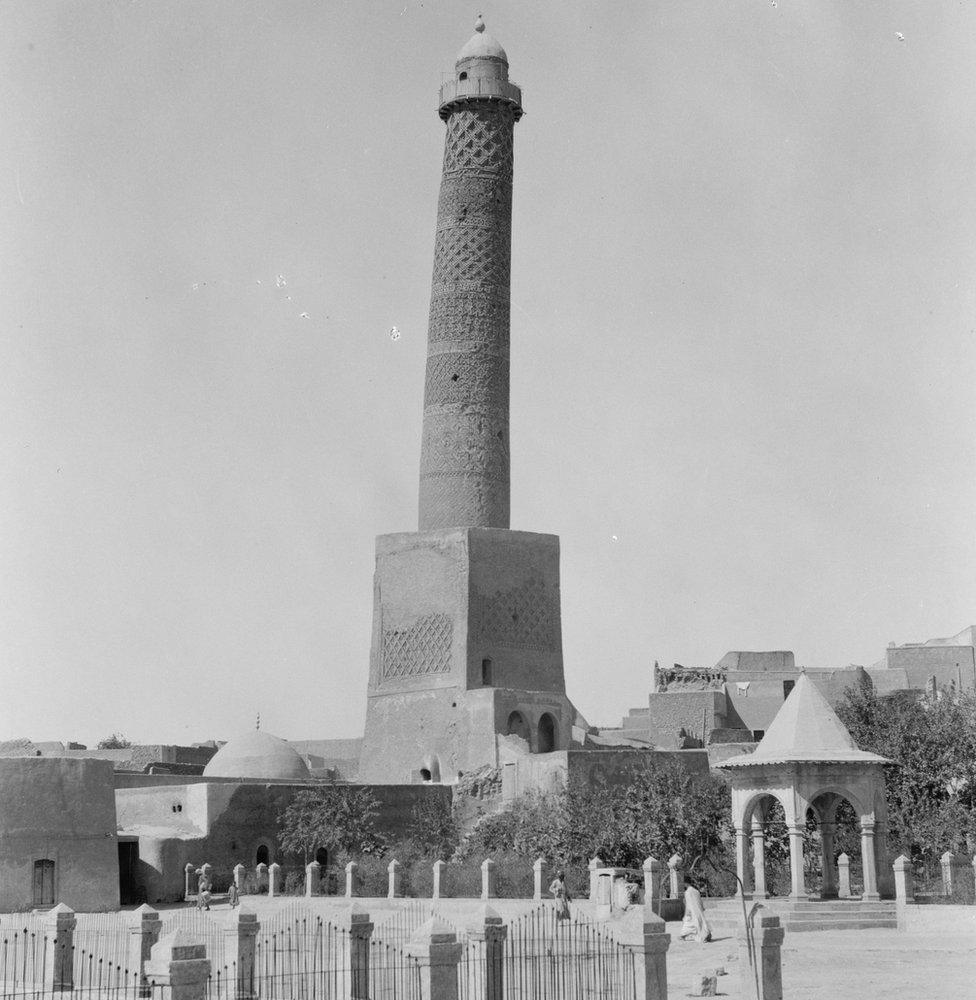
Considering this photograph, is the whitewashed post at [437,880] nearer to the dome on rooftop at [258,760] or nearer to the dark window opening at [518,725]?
the dark window opening at [518,725]

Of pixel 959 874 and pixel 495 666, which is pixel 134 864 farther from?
pixel 959 874

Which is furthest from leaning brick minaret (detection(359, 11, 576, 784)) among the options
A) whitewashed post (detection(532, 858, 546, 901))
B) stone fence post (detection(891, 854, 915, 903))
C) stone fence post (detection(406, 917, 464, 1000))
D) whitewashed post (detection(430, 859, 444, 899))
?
stone fence post (detection(406, 917, 464, 1000))

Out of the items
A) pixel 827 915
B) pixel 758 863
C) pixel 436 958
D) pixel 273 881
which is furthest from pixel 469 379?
pixel 436 958

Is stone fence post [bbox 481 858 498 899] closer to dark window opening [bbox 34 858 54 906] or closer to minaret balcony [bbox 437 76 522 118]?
dark window opening [bbox 34 858 54 906]

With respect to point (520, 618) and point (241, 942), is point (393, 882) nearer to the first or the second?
point (241, 942)

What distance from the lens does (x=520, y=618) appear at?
3803 cm

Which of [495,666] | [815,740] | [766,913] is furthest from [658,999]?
[495,666]

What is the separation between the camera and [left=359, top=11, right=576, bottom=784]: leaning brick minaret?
36.8m

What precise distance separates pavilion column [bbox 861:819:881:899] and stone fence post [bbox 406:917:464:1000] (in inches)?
425

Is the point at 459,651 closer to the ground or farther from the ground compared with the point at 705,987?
farther from the ground

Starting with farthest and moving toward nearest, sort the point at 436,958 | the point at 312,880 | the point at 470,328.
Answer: the point at 470,328 → the point at 312,880 → the point at 436,958

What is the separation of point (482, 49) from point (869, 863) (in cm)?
2461

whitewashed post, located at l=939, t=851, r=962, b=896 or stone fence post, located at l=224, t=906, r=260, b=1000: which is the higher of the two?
whitewashed post, located at l=939, t=851, r=962, b=896

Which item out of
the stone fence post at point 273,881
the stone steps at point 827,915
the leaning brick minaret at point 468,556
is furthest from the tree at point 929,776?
the stone fence post at point 273,881
